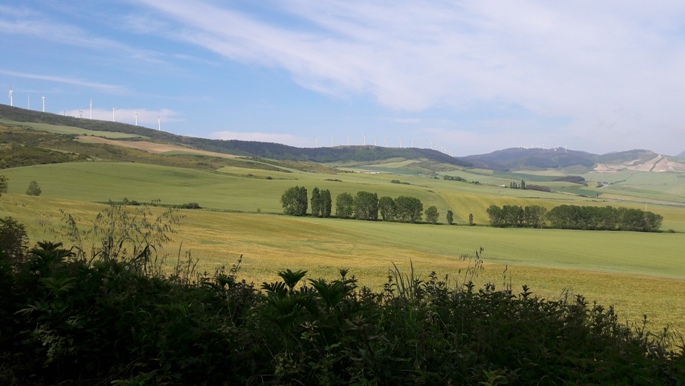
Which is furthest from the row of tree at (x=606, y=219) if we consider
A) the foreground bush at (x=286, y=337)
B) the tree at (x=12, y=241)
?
the foreground bush at (x=286, y=337)

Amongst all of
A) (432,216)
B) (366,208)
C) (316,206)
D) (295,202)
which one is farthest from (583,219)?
(295,202)

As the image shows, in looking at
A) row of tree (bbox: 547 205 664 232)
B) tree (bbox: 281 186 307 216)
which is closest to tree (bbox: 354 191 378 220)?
tree (bbox: 281 186 307 216)

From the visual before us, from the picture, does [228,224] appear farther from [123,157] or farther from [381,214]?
[123,157]

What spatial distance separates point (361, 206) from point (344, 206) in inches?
130

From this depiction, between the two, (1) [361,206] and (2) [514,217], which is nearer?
(1) [361,206]

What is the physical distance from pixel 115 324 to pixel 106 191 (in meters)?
106

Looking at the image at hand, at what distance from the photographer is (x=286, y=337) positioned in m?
4.29

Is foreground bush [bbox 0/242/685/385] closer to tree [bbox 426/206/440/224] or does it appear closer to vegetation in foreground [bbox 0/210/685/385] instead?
vegetation in foreground [bbox 0/210/685/385]

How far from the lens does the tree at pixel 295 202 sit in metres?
101

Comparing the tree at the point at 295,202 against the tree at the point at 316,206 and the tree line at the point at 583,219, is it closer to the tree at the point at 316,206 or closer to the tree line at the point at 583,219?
the tree at the point at 316,206

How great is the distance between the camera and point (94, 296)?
4.84 m

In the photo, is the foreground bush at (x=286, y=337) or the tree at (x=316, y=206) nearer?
the foreground bush at (x=286, y=337)

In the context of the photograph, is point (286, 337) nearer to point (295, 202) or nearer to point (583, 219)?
point (295, 202)

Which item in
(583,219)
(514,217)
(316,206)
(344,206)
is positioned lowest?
(316,206)
